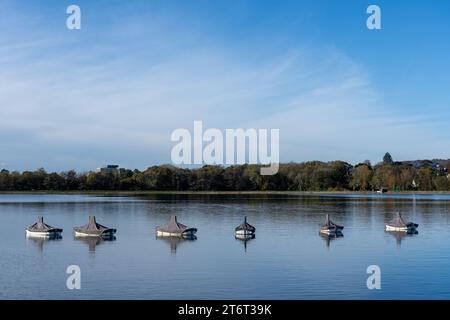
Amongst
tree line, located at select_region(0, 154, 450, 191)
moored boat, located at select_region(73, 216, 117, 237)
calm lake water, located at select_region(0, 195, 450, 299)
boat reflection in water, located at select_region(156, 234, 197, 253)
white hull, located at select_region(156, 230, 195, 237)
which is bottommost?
calm lake water, located at select_region(0, 195, 450, 299)

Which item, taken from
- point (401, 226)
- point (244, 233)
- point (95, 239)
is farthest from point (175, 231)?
point (401, 226)

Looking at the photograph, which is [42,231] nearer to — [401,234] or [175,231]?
[175,231]

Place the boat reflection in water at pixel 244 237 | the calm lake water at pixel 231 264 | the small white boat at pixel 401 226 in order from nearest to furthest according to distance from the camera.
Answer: the calm lake water at pixel 231 264 < the boat reflection in water at pixel 244 237 < the small white boat at pixel 401 226

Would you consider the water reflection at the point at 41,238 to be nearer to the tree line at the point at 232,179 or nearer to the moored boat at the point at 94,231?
the moored boat at the point at 94,231

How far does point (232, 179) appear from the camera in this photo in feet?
540

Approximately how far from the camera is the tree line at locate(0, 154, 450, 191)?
6393 inches

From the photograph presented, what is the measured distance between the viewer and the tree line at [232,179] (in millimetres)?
162375

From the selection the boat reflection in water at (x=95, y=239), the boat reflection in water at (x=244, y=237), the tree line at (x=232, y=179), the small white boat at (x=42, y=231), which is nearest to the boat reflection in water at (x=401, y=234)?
the boat reflection in water at (x=244, y=237)

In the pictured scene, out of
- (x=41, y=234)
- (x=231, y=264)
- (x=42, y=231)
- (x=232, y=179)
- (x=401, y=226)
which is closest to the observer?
(x=231, y=264)

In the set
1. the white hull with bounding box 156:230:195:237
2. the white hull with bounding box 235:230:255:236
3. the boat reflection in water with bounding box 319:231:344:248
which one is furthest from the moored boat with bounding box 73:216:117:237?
the boat reflection in water with bounding box 319:231:344:248

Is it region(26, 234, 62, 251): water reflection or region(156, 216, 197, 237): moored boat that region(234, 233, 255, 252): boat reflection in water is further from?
region(26, 234, 62, 251): water reflection
